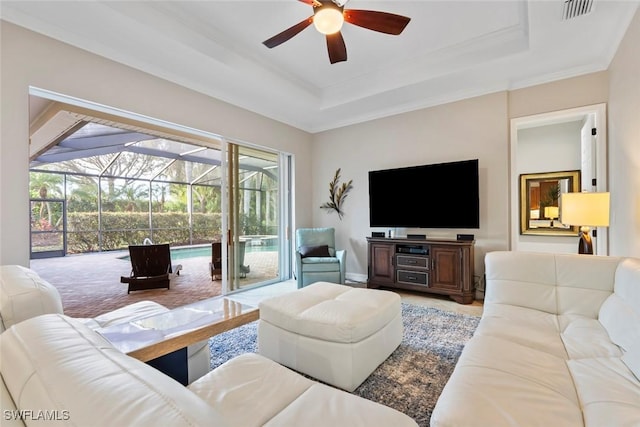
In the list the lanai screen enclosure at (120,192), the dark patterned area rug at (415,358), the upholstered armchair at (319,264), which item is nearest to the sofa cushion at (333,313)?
the dark patterned area rug at (415,358)

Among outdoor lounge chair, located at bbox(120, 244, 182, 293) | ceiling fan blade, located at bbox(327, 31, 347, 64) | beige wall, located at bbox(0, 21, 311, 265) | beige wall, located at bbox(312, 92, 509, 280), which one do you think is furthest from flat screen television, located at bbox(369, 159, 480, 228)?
A: outdoor lounge chair, located at bbox(120, 244, 182, 293)

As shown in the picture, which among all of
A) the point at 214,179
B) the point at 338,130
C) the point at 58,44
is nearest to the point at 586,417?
the point at 58,44

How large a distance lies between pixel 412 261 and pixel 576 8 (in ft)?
9.50

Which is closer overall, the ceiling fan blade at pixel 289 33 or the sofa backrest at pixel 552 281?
the sofa backrest at pixel 552 281

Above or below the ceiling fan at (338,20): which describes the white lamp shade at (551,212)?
below

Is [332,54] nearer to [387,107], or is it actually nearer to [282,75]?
[282,75]

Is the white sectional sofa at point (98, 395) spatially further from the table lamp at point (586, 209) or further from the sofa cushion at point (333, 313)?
the table lamp at point (586, 209)

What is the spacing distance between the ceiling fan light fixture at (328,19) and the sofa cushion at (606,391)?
2.45m

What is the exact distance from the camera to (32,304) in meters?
1.31

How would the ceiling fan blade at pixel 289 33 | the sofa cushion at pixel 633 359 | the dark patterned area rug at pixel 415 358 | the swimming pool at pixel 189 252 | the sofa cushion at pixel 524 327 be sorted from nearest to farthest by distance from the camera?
the sofa cushion at pixel 633 359 < the sofa cushion at pixel 524 327 < the dark patterned area rug at pixel 415 358 < the ceiling fan blade at pixel 289 33 < the swimming pool at pixel 189 252

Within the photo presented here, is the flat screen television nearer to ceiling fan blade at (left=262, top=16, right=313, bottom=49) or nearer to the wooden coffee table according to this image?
ceiling fan blade at (left=262, top=16, right=313, bottom=49)

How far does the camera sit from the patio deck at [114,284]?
3.63 meters

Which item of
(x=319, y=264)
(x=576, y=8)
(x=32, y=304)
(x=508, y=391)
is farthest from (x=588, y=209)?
(x=32, y=304)

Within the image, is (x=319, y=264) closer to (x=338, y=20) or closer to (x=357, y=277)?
(x=357, y=277)
